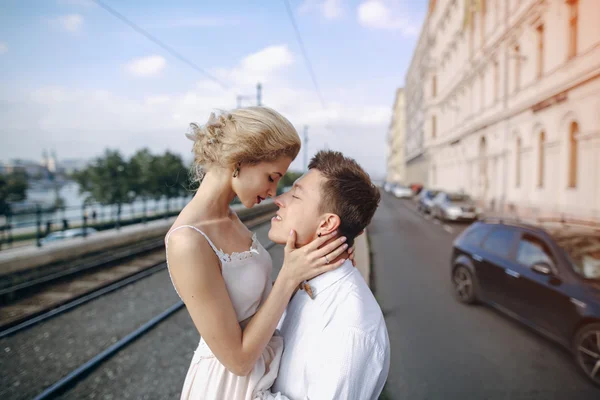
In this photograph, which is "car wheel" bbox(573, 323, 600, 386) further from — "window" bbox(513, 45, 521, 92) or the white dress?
"window" bbox(513, 45, 521, 92)

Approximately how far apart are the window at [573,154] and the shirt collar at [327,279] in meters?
16.2

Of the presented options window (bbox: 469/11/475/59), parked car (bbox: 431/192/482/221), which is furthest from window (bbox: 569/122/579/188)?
window (bbox: 469/11/475/59)

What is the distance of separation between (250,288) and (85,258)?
1034cm

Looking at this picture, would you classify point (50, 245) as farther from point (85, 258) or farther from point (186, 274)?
point (186, 274)

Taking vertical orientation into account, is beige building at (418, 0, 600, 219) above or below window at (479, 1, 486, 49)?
below

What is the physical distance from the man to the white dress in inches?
2.4

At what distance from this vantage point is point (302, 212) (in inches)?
62.9

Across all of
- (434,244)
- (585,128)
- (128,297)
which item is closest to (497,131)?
(585,128)

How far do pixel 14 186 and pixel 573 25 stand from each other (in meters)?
25.5

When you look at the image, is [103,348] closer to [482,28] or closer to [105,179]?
[105,179]

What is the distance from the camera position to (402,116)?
302ft

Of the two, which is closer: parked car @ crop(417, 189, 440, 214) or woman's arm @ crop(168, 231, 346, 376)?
woman's arm @ crop(168, 231, 346, 376)

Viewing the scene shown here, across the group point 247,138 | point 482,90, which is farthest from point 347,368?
point 482,90

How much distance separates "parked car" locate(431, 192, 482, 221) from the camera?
62.7 ft
